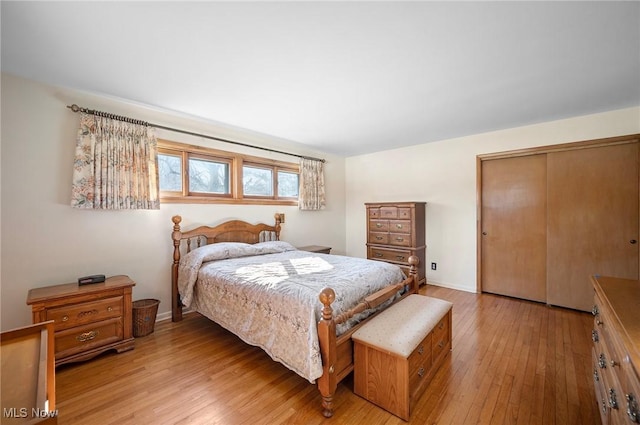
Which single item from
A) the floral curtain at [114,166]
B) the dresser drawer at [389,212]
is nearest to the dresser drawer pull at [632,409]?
the dresser drawer at [389,212]

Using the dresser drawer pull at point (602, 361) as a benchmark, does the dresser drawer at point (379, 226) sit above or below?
above

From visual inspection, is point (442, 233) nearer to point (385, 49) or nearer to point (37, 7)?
point (385, 49)

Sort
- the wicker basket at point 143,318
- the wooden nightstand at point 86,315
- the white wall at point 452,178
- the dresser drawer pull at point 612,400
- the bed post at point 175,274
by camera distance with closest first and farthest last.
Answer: the dresser drawer pull at point 612,400 → the wooden nightstand at point 86,315 → the wicker basket at point 143,318 → the bed post at point 175,274 → the white wall at point 452,178

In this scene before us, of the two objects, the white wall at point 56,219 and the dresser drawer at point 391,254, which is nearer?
the white wall at point 56,219

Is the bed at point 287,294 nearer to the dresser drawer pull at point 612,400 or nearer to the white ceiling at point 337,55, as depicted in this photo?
the dresser drawer pull at point 612,400

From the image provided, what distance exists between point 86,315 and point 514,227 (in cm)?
498

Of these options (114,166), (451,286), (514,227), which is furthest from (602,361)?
(114,166)

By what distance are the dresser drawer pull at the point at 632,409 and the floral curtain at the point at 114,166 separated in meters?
3.54

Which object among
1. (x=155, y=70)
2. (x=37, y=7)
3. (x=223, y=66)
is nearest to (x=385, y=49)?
(x=223, y=66)

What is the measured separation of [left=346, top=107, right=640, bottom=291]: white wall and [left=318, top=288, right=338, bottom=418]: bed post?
3.23 meters

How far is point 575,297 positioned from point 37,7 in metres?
5.51

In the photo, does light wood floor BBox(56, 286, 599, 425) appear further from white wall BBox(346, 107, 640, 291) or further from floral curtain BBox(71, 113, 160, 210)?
Result: white wall BBox(346, 107, 640, 291)

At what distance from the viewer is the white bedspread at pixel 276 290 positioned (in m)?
1.78

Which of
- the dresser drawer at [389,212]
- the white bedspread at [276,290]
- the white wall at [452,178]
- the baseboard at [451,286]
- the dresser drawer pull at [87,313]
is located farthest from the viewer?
the dresser drawer at [389,212]
